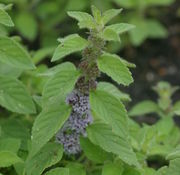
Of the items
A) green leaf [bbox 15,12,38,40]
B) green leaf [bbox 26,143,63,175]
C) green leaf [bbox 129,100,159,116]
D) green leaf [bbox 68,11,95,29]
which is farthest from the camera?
green leaf [bbox 15,12,38,40]

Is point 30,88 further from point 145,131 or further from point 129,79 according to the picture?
point 129,79

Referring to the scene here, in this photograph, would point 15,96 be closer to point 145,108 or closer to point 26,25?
point 145,108

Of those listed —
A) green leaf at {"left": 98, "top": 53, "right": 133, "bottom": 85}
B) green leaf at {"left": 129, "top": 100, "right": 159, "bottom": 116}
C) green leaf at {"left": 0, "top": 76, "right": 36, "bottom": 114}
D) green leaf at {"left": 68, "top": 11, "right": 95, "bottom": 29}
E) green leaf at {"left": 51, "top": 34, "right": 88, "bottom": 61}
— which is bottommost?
green leaf at {"left": 129, "top": 100, "right": 159, "bottom": 116}

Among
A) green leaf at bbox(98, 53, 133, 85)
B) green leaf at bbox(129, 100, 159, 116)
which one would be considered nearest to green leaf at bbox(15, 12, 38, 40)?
green leaf at bbox(129, 100, 159, 116)

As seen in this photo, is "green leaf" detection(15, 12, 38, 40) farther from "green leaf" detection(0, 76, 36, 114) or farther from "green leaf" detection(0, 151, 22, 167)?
"green leaf" detection(0, 151, 22, 167)

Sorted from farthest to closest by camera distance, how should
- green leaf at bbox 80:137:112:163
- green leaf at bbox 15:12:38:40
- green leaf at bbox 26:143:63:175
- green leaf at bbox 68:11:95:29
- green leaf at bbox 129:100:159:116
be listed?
green leaf at bbox 15:12:38:40 → green leaf at bbox 129:100:159:116 → green leaf at bbox 80:137:112:163 → green leaf at bbox 26:143:63:175 → green leaf at bbox 68:11:95:29

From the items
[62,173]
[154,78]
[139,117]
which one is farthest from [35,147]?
[154,78]
